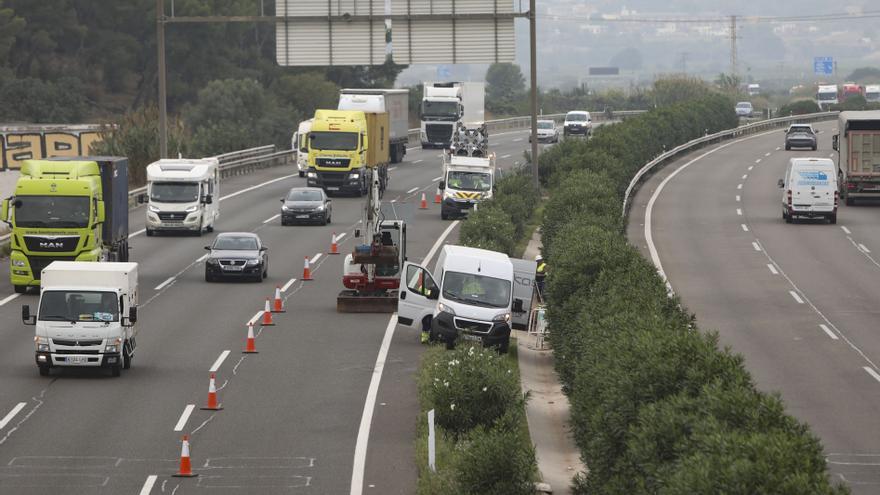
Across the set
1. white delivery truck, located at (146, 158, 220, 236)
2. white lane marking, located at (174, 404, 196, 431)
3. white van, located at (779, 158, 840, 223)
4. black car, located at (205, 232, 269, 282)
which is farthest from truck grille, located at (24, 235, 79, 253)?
white van, located at (779, 158, 840, 223)

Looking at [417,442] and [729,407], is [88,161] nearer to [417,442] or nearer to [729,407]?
[417,442]

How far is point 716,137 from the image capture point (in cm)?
10719

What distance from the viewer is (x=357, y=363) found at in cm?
3338

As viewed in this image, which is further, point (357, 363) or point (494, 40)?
point (494, 40)

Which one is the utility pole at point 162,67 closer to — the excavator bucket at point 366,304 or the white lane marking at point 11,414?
the excavator bucket at point 366,304

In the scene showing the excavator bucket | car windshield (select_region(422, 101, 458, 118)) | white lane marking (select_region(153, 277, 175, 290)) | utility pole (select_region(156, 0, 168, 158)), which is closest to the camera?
the excavator bucket

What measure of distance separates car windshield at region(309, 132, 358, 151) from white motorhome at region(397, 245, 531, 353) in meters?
32.9

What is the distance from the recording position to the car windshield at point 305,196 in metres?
60.2

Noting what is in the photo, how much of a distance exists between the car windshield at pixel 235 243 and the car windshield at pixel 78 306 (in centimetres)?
1459

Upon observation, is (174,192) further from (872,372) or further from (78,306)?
(872,372)

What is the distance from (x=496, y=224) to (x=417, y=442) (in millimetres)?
20010

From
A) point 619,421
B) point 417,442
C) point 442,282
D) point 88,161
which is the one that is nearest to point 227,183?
point 88,161

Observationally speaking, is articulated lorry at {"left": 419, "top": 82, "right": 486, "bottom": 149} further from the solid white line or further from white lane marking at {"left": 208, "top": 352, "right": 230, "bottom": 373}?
white lane marking at {"left": 208, "top": 352, "right": 230, "bottom": 373}

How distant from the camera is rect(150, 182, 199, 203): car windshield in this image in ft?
181
